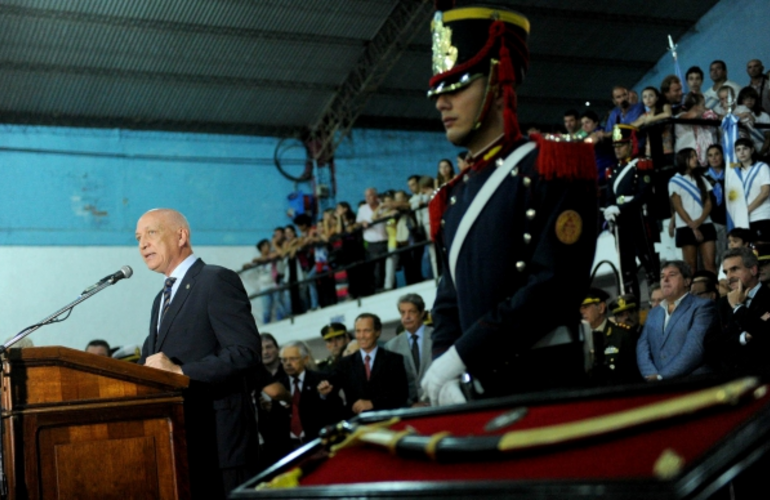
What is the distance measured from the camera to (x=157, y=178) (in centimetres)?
1434

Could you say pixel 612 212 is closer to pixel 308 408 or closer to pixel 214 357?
pixel 308 408

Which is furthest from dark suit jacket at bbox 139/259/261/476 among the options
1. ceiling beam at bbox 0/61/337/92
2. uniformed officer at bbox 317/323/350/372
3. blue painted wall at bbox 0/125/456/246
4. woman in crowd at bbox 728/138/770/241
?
blue painted wall at bbox 0/125/456/246

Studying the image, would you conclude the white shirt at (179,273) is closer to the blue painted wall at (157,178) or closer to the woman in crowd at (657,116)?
the woman in crowd at (657,116)

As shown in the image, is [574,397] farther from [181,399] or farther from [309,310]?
[309,310]

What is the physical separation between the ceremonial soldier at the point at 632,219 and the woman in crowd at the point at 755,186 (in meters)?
0.74

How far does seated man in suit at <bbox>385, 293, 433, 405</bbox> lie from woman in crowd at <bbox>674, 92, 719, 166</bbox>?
369 cm

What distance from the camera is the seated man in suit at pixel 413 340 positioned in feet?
20.8

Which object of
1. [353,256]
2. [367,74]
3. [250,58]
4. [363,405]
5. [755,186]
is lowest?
[363,405]

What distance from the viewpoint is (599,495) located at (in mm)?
1192

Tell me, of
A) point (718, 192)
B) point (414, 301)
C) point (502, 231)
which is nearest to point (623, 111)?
point (718, 192)

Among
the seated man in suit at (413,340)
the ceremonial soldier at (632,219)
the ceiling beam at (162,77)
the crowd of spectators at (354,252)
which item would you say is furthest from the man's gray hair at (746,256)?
the ceiling beam at (162,77)

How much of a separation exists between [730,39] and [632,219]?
639cm

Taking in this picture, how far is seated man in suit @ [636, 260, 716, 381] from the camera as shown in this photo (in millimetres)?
5082

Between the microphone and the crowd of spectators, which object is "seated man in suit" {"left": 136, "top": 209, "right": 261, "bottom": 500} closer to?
the microphone
